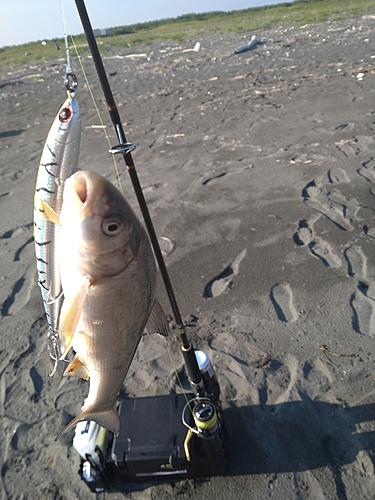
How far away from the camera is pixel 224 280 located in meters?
5.19

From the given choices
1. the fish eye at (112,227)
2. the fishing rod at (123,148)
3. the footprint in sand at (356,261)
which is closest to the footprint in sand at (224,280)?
the footprint in sand at (356,261)

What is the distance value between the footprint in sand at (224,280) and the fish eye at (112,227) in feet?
11.8

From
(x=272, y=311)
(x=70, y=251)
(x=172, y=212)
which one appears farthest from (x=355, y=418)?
(x=172, y=212)

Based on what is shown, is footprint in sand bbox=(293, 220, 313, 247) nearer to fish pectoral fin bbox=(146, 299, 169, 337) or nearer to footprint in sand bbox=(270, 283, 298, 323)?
footprint in sand bbox=(270, 283, 298, 323)

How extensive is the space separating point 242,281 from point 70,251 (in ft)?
12.4

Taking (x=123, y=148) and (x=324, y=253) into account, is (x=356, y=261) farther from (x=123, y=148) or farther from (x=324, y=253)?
(x=123, y=148)

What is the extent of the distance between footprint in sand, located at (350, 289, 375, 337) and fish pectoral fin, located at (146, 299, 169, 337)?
2.94 m

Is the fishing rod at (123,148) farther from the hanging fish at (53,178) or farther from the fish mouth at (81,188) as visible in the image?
the fish mouth at (81,188)

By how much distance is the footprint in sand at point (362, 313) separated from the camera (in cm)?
408

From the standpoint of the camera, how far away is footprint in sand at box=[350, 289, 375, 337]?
13.4ft

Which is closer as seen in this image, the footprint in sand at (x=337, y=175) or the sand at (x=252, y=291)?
the sand at (x=252, y=291)

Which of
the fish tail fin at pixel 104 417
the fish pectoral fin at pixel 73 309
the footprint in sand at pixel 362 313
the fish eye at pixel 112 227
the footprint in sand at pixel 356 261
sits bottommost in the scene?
the footprint in sand at pixel 362 313

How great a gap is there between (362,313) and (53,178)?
3.70m

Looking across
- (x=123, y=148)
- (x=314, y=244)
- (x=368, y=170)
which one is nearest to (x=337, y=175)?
(x=368, y=170)
